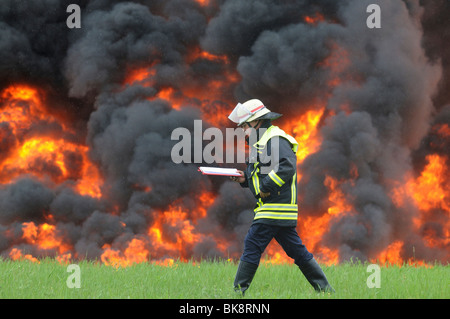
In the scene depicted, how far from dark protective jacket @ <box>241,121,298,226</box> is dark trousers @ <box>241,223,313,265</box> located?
0.13 meters

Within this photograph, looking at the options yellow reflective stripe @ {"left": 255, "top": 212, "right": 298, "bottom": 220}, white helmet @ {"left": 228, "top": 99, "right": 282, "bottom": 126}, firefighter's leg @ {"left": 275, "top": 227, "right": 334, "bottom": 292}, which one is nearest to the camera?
yellow reflective stripe @ {"left": 255, "top": 212, "right": 298, "bottom": 220}

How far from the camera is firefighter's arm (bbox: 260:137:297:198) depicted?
609 centimetres

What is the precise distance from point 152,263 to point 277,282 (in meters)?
3.17

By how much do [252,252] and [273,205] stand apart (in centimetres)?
67

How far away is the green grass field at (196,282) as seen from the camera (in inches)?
255

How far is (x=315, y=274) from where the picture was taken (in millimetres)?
6410

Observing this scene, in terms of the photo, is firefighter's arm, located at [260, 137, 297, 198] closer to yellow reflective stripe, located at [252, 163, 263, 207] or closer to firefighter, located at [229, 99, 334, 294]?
firefighter, located at [229, 99, 334, 294]

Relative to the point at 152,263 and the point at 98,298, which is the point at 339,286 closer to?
the point at 98,298

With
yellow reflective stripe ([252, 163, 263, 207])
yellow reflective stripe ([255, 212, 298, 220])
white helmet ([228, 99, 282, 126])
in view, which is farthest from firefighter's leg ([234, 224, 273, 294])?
white helmet ([228, 99, 282, 126])

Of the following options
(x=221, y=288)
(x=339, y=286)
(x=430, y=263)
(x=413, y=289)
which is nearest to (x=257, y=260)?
(x=221, y=288)

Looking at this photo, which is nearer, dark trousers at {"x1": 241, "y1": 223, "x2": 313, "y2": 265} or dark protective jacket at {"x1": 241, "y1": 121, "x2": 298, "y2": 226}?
dark protective jacket at {"x1": 241, "y1": 121, "x2": 298, "y2": 226}

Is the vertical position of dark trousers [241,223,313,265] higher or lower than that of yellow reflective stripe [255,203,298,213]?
lower

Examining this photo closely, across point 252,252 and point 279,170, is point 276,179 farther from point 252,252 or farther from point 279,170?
point 252,252

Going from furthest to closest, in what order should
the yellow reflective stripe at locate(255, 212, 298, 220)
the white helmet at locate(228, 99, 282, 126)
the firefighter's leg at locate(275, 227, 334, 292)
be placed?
1. the white helmet at locate(228, 99, 282, 126)
2. the firefighter's leg at locate(275, 227, 334, 292)
3. the yellow reflective stripe at locate(255, 212, 298, 220)
